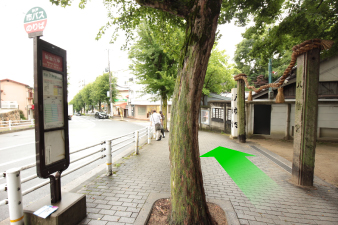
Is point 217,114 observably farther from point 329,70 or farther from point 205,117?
point 329,70

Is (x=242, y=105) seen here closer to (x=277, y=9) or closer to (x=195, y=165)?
(x=277, y=9)

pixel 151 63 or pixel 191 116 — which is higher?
pixel 151 63

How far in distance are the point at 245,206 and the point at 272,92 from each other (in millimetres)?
10456

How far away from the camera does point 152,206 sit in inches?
134

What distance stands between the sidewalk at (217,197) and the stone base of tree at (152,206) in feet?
0.28

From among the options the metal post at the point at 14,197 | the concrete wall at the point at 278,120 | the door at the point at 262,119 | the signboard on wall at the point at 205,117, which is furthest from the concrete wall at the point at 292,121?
the metal post at the point at 14,197

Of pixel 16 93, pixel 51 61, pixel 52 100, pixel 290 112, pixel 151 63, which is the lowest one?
pixel 290 112

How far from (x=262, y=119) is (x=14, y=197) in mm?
12307

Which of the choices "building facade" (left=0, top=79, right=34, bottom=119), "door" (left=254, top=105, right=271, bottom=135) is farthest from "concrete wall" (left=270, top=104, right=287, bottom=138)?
"building facade" (left=0, top=79, right=34, bottom=119)

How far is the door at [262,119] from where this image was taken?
37.6 feet

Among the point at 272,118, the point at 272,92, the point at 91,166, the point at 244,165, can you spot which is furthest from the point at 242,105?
the point at 91,166

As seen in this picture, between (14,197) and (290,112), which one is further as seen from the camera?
(290,112)

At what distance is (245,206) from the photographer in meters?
3.54
